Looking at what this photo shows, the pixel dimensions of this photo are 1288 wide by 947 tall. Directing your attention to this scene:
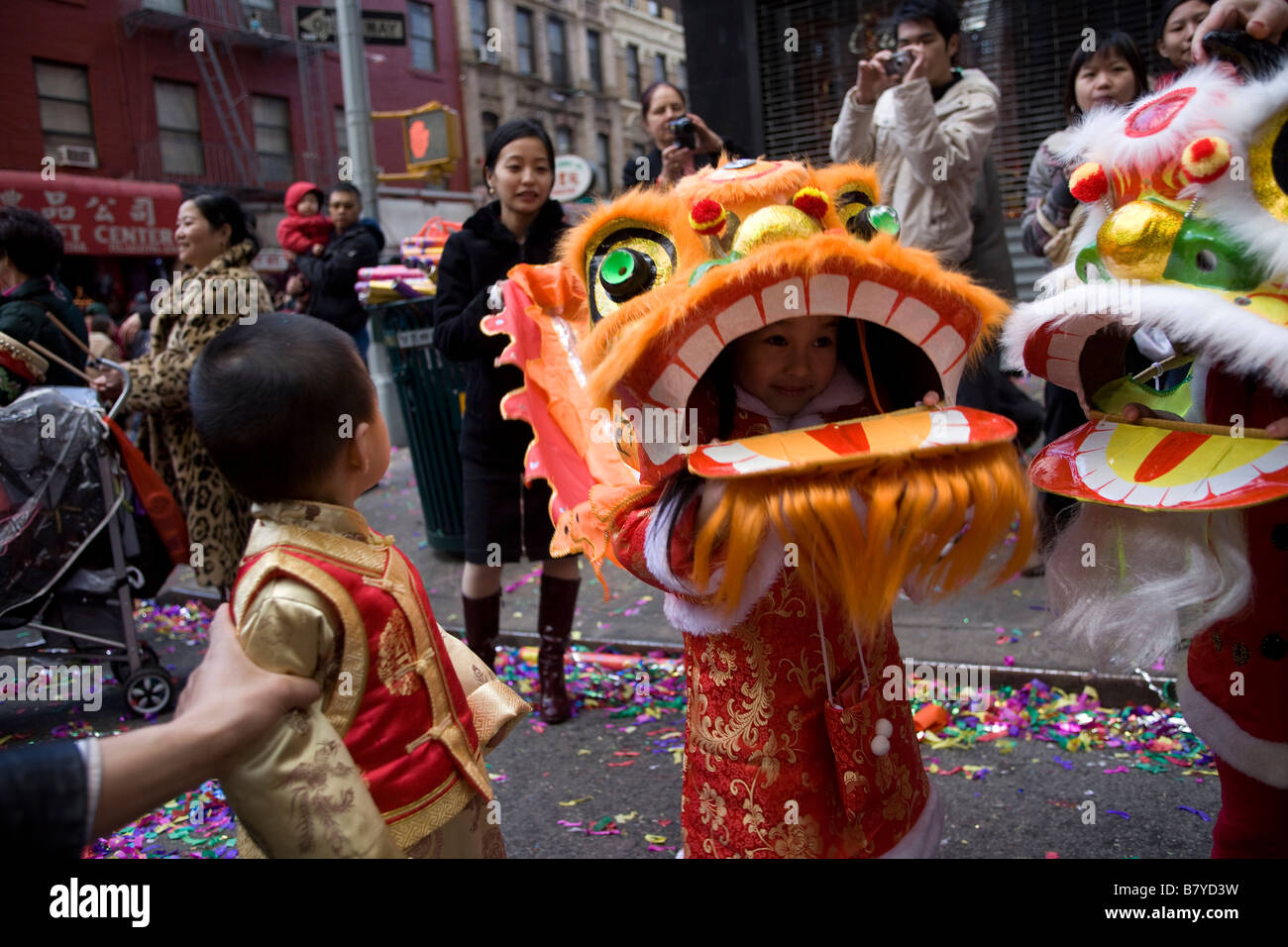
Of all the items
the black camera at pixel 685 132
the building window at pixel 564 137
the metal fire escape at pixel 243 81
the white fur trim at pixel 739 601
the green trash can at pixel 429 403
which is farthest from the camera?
the building window at pixel 564 137

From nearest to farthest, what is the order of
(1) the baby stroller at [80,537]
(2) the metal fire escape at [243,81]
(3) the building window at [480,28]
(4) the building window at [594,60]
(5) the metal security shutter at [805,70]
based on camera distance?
1. (1) the baby stroller at [80,537]
2. (5) the metal security shutter at [805,70]
3. (2) the metal fire escape at [243,81]
4. (3) the building window at [480,28]
5. (4) the building window at [594,60]

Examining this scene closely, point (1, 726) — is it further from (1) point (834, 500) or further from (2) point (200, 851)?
(1) point (834, 500)

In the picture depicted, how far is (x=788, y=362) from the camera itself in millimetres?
1725

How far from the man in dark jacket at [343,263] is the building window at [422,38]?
1625cm

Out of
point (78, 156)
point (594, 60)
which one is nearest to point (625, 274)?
point (78, 156)

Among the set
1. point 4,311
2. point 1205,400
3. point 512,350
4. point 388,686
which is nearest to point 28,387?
point 4,311

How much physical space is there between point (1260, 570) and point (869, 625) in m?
0.82

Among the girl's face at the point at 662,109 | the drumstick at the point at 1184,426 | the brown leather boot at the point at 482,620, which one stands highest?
the girl's face at the point at 662,109

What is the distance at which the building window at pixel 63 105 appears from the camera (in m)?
14.4

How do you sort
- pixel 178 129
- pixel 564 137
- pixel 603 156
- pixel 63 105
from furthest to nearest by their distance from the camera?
pixel 603 156 → pixel 564 137 → pixel 178 129 → pixel 63 105

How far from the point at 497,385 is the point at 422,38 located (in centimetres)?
2116

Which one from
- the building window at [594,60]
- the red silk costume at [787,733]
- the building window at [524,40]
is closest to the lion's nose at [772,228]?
the red silk costume at [787,733]

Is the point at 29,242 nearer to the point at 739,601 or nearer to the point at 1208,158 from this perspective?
the point at 739,601

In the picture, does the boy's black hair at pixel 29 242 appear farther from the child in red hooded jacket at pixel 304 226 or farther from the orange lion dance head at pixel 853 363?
the child in red hooded jacket at pixel 304 226
